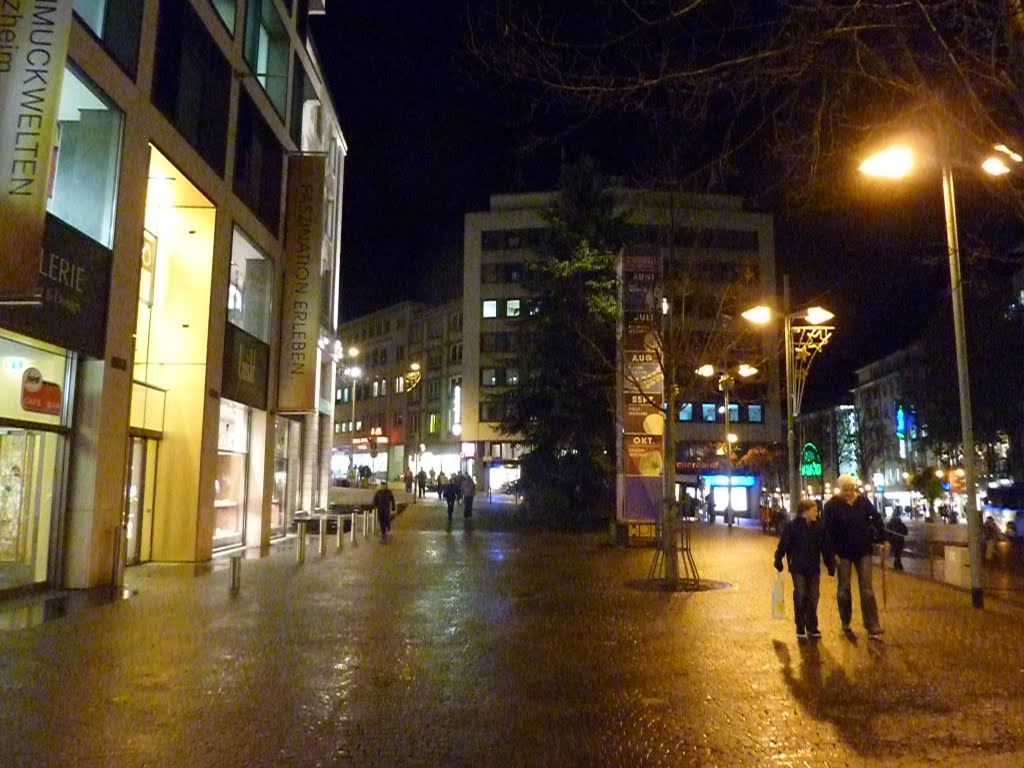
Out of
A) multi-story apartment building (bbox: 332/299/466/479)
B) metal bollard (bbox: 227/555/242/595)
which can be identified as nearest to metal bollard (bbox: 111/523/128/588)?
metal bollard (bbox: 227/555/242/595)

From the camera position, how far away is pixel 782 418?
68.4m

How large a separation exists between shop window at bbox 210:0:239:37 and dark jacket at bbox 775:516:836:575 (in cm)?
1546

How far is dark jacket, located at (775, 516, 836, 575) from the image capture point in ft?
35.5

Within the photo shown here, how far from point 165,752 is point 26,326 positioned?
809 centimetres

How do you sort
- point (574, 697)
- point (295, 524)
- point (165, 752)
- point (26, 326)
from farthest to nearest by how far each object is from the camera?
1. point (295, 524)
2. point (26, 326)
3. point (574, 697)
4. point (165, 752)

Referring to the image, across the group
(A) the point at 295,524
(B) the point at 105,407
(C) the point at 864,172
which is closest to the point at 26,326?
(B) the point at 105,407

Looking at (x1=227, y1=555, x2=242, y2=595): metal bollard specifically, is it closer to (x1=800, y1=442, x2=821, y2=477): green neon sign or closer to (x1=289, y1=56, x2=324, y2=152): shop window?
(x1=800, y1=442, x2=821, y2=477): green neon sign

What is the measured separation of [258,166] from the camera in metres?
21.8

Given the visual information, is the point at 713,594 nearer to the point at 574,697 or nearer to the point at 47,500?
the point at 574,697

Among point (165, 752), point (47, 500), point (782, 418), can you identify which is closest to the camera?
point (165, 752)

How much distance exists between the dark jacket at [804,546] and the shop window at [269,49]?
640 inches

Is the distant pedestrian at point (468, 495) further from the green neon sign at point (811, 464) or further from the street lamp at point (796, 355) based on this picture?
the green neon sign at point (811, 464)

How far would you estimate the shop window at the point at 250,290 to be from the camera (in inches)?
850

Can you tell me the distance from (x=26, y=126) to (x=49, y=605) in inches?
247
